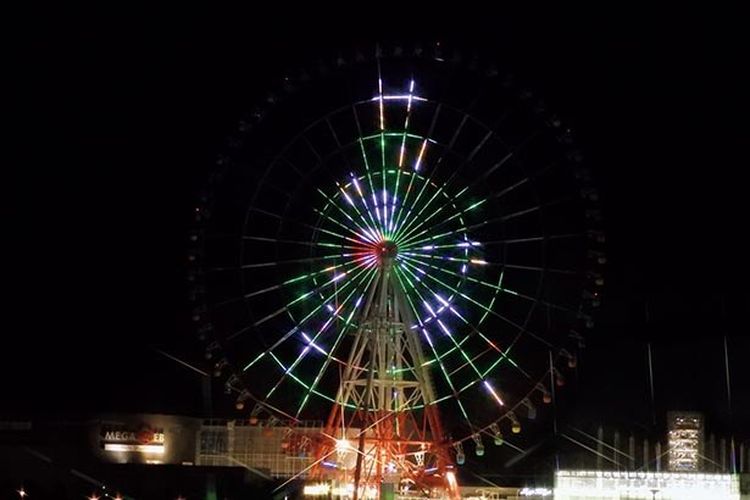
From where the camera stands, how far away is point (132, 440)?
54375 millimetres

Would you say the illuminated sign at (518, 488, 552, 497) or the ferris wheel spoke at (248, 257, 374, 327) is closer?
the ferris wheel spoke at (248, 257, 374, 327)

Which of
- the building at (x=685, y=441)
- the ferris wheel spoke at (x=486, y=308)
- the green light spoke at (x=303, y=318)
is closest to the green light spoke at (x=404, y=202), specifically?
the ferris wheel spoke at (x=486, y=308)

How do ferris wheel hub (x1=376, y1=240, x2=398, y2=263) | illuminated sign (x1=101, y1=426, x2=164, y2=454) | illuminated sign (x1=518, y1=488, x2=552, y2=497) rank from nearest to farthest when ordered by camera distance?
ferris wheel hub (x1=376, y1=240, x2=398, y2=263) → illuminated sign (x1=518, y1=488, x2=552, y2=497) → illuminated sign (x1=101, y1=426, x2=164, y2=454)

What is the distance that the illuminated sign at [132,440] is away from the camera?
54.1 m

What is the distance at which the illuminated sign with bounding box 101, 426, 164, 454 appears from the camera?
54.1 meters

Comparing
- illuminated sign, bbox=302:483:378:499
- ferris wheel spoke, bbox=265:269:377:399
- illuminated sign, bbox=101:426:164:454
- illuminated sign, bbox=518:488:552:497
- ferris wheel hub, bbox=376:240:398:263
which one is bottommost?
illuminated sign, bbox=302:483:378:499

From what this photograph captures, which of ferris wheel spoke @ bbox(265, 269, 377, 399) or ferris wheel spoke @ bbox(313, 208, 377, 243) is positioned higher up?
ferris wheel spoke @ bbox(313, 208, 377, 243)

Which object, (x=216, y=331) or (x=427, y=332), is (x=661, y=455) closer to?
(x=427, y=332)

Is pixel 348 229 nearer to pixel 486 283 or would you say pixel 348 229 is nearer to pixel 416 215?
pixel 416 215

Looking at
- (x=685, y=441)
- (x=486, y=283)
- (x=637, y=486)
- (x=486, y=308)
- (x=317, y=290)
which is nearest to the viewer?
(x=486, y=308)

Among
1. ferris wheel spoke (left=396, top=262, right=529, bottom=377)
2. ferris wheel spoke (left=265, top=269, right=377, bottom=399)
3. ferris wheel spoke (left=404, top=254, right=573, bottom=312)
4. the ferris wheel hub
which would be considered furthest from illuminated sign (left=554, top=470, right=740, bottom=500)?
the ferris wheel hub

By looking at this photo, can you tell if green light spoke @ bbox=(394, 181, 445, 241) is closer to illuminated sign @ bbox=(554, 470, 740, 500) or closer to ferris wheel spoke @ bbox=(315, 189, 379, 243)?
ferris wheel spoke @ bbox=(315, 189, 379, 243)

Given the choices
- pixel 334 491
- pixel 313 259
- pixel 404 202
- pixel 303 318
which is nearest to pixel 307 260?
pixel 313 259

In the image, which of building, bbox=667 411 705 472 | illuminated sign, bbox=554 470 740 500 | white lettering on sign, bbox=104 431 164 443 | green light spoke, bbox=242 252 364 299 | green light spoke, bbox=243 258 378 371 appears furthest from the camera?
building, bbox=667 411 705 472
